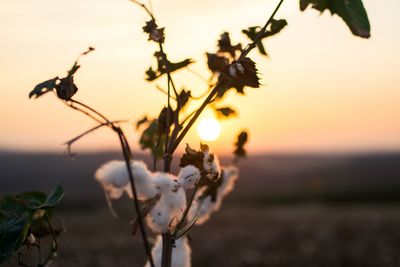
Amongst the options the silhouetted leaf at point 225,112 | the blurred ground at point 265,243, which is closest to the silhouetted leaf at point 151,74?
the silhouetted leaf at point 225,112

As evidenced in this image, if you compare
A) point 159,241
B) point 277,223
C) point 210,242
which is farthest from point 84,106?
point 277,223

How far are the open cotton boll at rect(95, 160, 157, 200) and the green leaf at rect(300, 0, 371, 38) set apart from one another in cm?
43

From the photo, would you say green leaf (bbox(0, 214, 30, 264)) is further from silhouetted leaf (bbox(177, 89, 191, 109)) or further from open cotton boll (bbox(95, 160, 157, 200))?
silhouetted leaf (bbox(177, 89, 191, 109))

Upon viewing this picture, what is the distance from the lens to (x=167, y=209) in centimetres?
120

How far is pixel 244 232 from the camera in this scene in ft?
51.6

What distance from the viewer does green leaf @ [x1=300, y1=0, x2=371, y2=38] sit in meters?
1.13

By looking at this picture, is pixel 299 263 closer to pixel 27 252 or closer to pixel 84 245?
pixel 84 245

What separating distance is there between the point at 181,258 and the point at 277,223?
16420mm

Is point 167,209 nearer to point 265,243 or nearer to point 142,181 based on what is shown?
point 142,181

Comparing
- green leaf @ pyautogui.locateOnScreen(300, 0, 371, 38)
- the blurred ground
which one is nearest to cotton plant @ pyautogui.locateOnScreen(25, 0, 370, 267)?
green leaf @ pyautogui.locateOnScreen(300, 0, 371, 38)

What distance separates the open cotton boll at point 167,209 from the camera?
1167mm

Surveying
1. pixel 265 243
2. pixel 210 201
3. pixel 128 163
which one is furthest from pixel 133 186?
pixel 265 243

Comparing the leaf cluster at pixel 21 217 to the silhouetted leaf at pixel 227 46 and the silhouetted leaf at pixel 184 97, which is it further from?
the silhouetted leaf at pixel 227 46

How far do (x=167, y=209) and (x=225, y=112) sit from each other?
41cm
